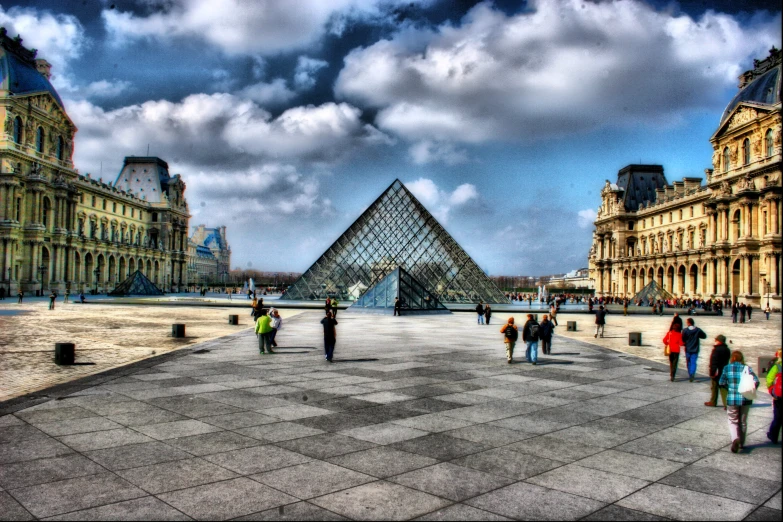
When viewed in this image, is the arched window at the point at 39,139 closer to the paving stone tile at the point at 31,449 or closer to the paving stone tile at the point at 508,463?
the paving stone tile at the point at 31,449

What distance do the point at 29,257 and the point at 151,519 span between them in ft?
198

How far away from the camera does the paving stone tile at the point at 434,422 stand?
21.1ft

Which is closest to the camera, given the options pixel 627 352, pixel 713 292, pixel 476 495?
pixel 476 495

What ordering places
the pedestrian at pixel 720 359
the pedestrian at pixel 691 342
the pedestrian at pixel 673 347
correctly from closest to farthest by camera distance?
the pedestrian at pixel 720 359 < the pedestrian at pixel 691 342 < the pedestrian at pixel 673 347

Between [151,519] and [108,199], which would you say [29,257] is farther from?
[151,519]

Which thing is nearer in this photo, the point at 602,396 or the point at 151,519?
the point at 151,519

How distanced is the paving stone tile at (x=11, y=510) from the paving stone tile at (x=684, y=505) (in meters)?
4.17

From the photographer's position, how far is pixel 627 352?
1455cm

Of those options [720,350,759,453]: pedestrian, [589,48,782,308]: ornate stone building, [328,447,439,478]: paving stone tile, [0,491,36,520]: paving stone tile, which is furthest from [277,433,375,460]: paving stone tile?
[589,48,782,308]: ornate stone building

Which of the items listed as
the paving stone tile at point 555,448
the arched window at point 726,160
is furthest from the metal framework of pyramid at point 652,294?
the paving stone tile at point 555,448

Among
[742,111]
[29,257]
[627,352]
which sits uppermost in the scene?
[742,111]

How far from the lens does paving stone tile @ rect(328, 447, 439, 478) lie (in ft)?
16.3

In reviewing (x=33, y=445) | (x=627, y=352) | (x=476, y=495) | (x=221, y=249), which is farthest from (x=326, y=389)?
(x=221, y=249)

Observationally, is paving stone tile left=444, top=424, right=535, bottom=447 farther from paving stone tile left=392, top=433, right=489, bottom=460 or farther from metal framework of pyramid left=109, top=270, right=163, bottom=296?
metal framework of pyramid left=109, top=270, right=163, bottom=296
